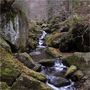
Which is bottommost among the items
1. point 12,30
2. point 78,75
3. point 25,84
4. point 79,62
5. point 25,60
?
point 78,75

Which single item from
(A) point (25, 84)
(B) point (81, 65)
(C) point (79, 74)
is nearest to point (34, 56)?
(B) point (81, 65)

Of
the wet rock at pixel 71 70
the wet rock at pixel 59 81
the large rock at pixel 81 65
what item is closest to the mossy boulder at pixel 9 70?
the wet rock at pixel 59 81

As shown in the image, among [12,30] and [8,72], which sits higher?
[12,30]

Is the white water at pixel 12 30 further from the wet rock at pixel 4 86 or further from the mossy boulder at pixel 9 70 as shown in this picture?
the wet rock at pixel 4 86

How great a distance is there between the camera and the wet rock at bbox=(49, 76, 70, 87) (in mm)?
8042

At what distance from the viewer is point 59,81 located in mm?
8203

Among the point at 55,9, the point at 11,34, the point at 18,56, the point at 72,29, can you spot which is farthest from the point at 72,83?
the point at 55,9

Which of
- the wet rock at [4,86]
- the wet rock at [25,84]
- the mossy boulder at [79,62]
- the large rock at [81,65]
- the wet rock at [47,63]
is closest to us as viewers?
the wet rock at [4,86]

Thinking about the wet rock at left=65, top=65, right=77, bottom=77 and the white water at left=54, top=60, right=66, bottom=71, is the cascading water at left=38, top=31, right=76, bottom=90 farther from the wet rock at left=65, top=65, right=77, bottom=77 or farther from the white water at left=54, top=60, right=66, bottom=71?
the wet rock at left=65, top=65, right=77, bottom=77

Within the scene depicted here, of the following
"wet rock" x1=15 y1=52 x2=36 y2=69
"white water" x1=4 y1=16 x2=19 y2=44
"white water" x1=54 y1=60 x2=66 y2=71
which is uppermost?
"white water" x1=4 y1=16 x2=19 y2=44

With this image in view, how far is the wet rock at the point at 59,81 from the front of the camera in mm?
8042

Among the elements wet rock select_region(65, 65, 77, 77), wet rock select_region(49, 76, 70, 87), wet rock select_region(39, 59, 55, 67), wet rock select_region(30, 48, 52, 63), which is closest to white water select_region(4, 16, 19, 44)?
wet rock select_region(30, 48, 52, 63)

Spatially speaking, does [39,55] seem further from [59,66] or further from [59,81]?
[59,81]

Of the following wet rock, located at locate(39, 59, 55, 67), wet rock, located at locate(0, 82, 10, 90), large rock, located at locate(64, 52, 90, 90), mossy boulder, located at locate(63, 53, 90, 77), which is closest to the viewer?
wet rock, located at locate(0, 82, 10, 90)
